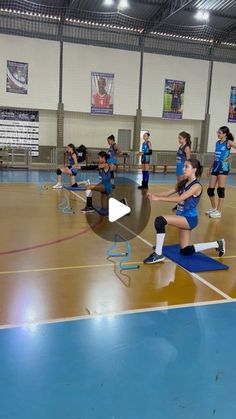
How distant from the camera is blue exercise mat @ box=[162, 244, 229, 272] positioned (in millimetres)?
4414

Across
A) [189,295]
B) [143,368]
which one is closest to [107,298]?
[189,295]

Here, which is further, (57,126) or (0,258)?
(57,126)

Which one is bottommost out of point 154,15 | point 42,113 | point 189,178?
point 189,178

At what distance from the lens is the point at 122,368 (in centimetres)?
246

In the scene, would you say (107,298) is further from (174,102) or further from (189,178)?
(174,102)

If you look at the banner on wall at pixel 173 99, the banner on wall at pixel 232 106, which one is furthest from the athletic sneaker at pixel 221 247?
the banner on wall at pixel 232 106

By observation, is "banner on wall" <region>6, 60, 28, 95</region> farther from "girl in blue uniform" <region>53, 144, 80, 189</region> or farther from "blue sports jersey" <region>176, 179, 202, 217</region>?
"blue sports jersey" <region>176, 179, 202, 217</region>

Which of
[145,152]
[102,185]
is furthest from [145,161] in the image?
[102,185]

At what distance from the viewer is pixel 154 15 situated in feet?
56.2

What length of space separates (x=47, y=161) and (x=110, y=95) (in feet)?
14.5

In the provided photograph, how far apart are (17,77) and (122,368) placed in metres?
16.6

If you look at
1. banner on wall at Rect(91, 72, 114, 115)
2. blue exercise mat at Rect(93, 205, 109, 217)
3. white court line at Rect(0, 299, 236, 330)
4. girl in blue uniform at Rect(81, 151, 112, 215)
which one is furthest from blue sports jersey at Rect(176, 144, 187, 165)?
banner on wall at Rect(91, 72, 114, 115)

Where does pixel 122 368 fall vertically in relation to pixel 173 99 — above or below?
below
